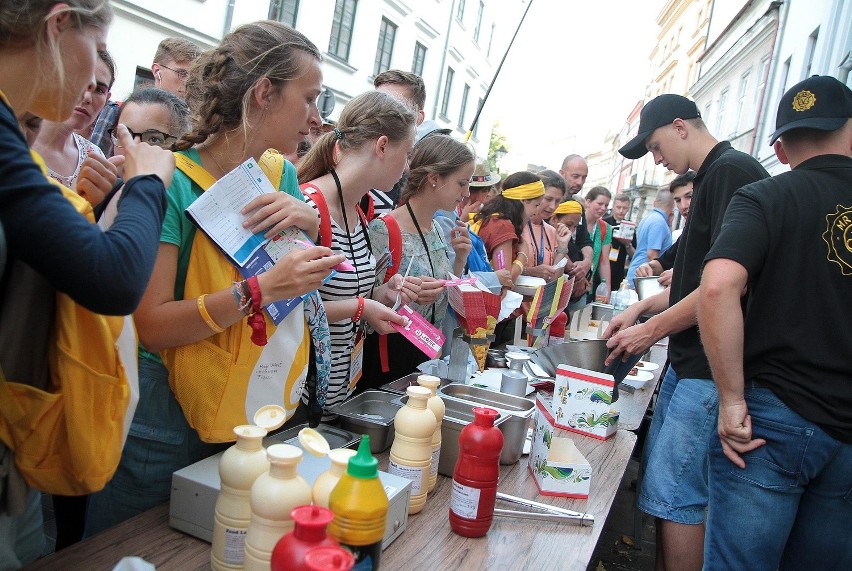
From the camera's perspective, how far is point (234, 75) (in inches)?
61.7

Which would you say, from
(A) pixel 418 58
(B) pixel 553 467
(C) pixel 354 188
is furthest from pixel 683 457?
(A) pixel 418 58

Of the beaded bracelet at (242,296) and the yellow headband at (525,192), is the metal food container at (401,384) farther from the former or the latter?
the yellow headband at (525,192)

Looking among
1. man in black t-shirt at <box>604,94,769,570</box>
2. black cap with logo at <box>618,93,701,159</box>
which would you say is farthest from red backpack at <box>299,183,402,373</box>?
black cap with logo at <box>618,93,701,159</box>

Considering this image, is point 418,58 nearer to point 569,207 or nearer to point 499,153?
point 569,207

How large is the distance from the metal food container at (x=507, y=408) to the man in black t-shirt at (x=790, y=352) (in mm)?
628

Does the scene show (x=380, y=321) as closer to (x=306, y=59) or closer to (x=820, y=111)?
(x=306, y=59)

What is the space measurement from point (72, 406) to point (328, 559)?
0.48 meters

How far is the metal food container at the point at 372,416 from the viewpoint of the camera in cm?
179

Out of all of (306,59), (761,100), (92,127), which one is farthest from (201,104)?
(761,100)

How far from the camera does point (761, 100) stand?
13.0 meters

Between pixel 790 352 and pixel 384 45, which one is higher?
pixel 384 45

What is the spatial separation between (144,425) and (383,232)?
4.42 ft

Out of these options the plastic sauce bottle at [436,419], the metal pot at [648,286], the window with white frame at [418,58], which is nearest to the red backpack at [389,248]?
the plastic sauce bottle at [436,419]

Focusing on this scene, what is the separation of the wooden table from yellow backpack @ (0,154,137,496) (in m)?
0.27
